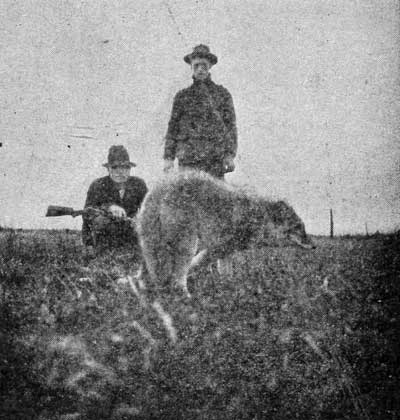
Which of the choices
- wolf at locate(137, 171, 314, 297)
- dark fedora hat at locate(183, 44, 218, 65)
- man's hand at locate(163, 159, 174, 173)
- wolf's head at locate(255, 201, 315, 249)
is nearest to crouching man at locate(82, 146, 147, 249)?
man's hand at locate(163, 159, 174, 173)

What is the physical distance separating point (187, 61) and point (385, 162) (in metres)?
2.51

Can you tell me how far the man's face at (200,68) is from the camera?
481 cm

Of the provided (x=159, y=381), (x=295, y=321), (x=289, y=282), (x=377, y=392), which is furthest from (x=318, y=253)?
(x=159, y=381)

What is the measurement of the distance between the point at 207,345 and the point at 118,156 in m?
2.97

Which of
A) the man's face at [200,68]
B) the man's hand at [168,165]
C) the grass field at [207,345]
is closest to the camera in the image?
the grass field at [207,345]

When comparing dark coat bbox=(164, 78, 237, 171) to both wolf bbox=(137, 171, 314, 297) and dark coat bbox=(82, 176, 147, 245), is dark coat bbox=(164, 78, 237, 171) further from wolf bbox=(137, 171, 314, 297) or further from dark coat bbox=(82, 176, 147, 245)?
wolf bbox=(137, 171, 314, 297)

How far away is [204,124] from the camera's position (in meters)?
4.93

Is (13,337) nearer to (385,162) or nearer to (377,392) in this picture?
(377,392)

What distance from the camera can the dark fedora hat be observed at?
474cm

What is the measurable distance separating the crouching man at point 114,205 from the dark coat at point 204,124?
21.5 inches

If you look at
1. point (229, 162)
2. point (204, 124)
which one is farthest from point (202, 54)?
point (229, 162)

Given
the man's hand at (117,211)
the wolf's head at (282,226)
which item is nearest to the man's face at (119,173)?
the man's hand at (117,211)

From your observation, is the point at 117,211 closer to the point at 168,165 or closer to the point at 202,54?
the point at 168,165

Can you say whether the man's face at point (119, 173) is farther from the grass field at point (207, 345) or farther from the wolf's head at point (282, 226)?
the wolf's head at point (282, 226)
